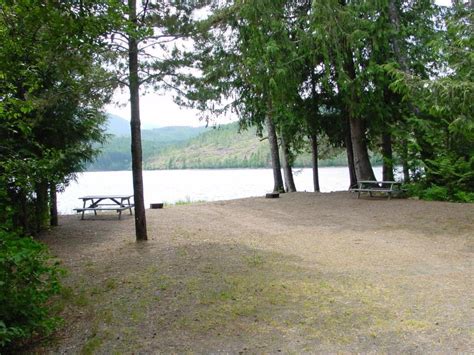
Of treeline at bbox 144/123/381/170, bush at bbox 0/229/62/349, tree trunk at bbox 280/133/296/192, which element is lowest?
bush at bbox 0/229/62/349

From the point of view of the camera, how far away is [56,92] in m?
7.16

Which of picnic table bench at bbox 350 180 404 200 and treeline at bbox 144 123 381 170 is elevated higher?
treeline at bbox 144 123 381 170

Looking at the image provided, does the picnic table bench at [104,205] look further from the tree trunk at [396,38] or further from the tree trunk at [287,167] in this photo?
the tree trunk at [396,38]

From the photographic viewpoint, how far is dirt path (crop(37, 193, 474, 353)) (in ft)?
11.6


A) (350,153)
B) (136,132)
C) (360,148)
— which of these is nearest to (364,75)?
(360,148)

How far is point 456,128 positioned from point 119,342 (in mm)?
8666

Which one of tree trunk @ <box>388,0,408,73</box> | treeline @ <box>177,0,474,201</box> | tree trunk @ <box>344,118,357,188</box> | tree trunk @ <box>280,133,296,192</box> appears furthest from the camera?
tree trunk @ <box>280,133,296,192</box>

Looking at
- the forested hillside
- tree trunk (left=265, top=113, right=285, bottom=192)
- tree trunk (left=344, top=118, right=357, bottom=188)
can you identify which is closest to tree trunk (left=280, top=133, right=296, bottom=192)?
tree trunk (left=265, top=113, right=285, bottom=192)

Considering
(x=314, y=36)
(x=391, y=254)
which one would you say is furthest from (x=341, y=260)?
(x=314, y=36)

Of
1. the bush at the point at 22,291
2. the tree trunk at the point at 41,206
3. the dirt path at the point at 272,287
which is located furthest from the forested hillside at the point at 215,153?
the bush at the point at 22,291

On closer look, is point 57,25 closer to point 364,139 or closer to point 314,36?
point 314,36

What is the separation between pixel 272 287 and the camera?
477 cm

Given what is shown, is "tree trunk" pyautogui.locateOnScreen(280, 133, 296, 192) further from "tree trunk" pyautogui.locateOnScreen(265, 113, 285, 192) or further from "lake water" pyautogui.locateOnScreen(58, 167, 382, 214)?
"lake water" pyautogui.locateOnScreen(58, 167, 382, 214)

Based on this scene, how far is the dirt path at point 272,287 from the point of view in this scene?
3.53 m
